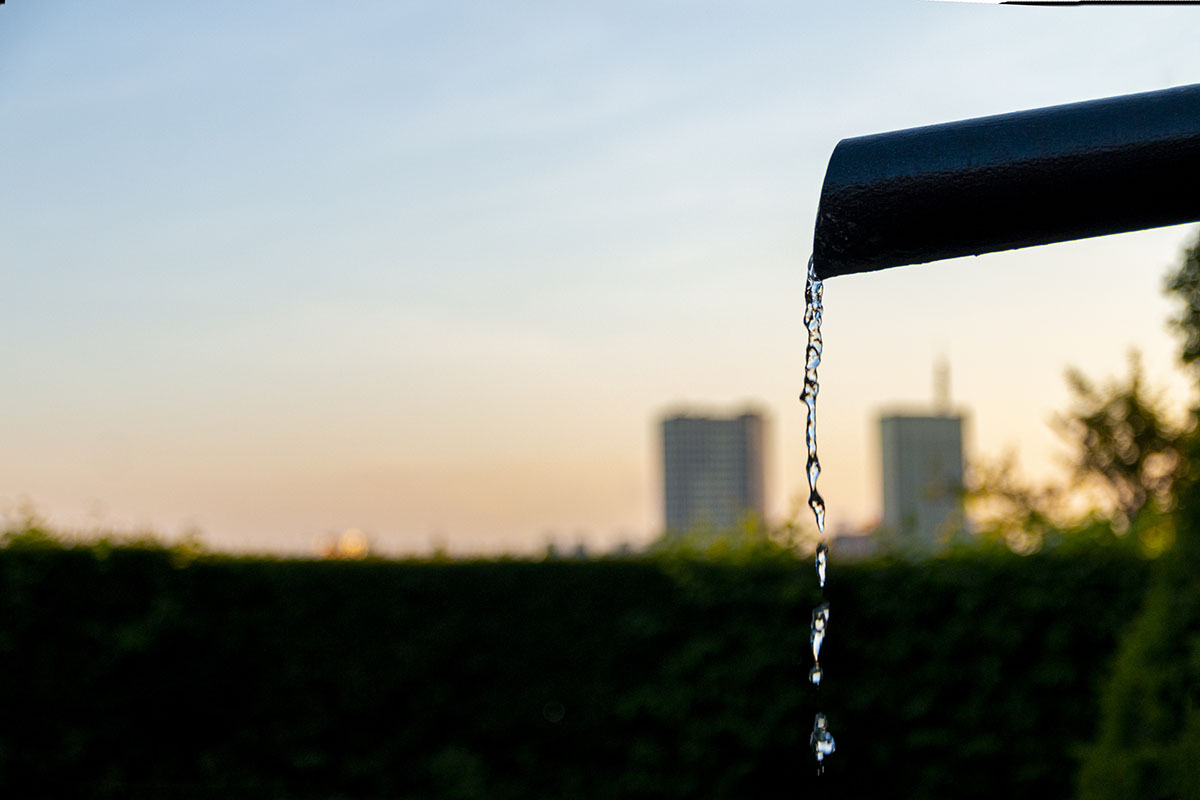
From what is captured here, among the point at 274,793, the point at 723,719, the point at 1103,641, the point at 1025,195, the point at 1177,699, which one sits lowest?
the point at 274,793

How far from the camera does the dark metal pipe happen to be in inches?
45.0

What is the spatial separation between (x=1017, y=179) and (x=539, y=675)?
8372mm

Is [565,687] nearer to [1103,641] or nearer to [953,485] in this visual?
[1103,641]

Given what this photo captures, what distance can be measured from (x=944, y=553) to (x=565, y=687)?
3.16 meters

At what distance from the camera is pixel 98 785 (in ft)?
30.4

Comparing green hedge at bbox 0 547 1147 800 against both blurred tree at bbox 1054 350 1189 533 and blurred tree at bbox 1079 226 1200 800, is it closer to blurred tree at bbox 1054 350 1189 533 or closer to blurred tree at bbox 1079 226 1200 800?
blurred tree at bbox 1079 226 1200 800

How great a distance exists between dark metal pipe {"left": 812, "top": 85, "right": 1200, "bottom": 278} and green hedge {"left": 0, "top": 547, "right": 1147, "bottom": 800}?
7.71 m

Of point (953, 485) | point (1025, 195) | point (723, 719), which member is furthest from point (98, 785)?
point (953, 485)

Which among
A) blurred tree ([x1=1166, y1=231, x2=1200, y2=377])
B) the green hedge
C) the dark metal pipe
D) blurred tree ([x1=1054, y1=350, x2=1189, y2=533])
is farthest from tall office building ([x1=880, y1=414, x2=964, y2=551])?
the dark metal pipe

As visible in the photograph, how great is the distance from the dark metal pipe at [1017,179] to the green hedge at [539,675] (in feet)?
25.3

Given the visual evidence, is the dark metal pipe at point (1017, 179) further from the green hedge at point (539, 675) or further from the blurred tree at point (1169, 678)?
the green hedge at point (539, 675)

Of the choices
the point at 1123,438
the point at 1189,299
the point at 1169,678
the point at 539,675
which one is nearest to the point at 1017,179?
the point at 1169,678

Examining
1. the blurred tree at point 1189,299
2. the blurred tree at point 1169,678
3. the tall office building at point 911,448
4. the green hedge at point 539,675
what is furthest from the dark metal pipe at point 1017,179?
the tall office building at point 911,448

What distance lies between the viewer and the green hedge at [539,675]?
326 inches
